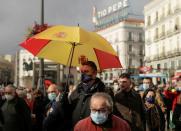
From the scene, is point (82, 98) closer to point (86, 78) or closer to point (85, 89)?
point (85, 89)

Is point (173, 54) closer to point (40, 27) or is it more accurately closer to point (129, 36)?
point (129, 36)

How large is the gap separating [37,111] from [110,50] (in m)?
5.13

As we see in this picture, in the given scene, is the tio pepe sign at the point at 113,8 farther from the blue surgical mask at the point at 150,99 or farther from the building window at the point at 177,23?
the blue surgical mask at the point at 150,99

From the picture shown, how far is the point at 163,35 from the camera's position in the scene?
231 feet

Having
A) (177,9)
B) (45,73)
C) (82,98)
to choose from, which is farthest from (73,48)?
(177,9)

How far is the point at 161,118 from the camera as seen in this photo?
29.2 ft

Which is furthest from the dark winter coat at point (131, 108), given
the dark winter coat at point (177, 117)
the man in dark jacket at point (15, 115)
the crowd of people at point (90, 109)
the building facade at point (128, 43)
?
the building facade at point (128, 43)

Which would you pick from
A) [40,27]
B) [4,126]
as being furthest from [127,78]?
[40,27]

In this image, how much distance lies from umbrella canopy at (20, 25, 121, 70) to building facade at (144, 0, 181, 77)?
54278mm

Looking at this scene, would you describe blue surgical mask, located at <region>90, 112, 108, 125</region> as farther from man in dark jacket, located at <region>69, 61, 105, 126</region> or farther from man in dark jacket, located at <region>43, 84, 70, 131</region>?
man in dark jacket, located at <region>43, 84, 70, 131</region>

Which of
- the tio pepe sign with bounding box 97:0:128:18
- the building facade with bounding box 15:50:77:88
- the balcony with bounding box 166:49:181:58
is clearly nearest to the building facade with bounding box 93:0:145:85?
the tio pepe sign with bounding box 97:0:128:18

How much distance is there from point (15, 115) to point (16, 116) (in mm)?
27

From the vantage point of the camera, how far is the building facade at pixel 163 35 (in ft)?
212

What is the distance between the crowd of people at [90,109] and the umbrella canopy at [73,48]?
1.34 ft
